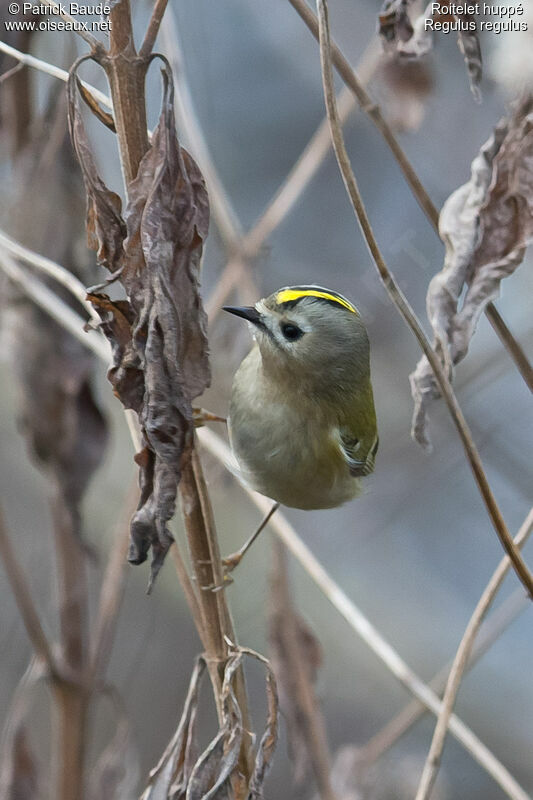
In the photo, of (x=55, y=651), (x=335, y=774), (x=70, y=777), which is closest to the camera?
(x=70, y=777)

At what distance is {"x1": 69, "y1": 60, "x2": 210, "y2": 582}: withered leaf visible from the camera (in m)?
0.91

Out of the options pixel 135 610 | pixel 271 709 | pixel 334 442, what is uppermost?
pixel 334 442

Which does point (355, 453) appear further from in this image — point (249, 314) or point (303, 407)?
point (249, 314)

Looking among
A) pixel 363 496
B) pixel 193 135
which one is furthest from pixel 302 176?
pixel 363 496

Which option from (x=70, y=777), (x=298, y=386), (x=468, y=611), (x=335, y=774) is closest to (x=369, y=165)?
(x=468, y=611)

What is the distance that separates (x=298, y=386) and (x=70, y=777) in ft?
2.50

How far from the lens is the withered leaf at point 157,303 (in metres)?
0.91

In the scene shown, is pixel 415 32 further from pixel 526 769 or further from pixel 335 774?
pixel 526 769

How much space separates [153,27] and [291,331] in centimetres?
61

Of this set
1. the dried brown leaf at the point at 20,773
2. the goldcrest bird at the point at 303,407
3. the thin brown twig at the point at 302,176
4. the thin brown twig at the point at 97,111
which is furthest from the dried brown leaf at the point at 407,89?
the dried brown leaf at the point at 20,773

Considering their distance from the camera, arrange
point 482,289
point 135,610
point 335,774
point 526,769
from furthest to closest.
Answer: point 135,610, point 526,769, point 335,774, point 482,289

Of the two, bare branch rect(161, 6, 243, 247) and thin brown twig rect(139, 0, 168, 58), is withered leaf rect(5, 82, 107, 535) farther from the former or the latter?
thin brown twig rect(139, 0, 168, 58)

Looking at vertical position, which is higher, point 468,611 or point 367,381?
point 367,381

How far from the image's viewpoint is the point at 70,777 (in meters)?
1.50
